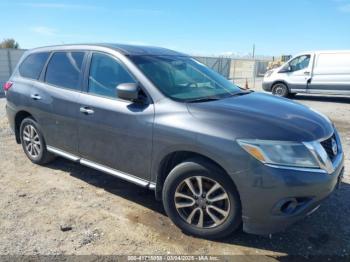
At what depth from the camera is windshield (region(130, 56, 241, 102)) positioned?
377cm

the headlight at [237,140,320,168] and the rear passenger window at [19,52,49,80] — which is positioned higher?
the rear passenger window at [19,52,49,80]

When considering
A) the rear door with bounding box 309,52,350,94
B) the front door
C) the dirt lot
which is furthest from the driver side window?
the front door

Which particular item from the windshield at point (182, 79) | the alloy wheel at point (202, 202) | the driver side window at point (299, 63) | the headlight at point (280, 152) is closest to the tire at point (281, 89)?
the driver side window at point (299, 63)

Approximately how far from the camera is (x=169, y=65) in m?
4.20

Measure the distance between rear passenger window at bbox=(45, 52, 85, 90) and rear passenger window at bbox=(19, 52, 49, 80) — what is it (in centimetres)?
21

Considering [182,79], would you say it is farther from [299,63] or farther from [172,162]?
[299,63]

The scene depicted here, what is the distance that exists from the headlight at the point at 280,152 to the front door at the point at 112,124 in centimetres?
108

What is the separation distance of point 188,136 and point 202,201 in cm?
64

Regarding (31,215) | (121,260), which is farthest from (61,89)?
(121,260)

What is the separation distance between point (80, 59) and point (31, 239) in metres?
2.22

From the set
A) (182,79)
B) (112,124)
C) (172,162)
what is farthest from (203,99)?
(112,124)

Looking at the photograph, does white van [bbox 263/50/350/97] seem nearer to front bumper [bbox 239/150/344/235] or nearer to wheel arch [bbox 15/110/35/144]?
wheel arch [bbox 15/110/35/144]

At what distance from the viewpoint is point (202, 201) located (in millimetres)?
3369

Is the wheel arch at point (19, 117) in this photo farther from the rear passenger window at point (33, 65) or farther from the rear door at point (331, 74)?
the rear door at point (331, 74)
